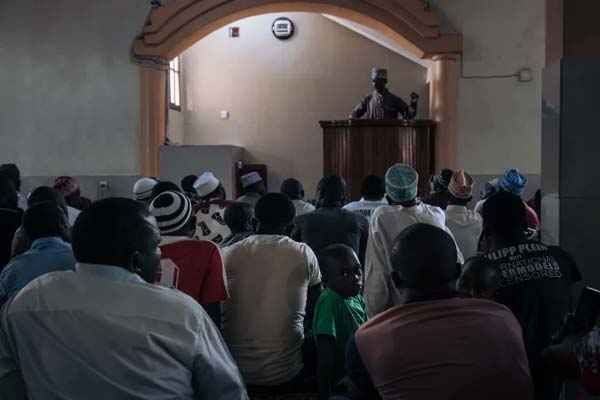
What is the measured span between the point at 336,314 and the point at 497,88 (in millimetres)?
6973

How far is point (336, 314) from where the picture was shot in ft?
9.55

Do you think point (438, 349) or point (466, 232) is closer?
point (438, 349)

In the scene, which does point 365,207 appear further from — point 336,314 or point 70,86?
point 70,86

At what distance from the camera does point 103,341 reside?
5.43 feet

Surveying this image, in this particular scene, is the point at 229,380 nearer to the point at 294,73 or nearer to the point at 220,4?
the point at 220,4

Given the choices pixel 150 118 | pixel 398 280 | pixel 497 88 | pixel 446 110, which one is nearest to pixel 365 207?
pixel 398 280

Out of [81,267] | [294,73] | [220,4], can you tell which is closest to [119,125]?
[220,4]

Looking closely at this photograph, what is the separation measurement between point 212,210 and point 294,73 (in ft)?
26.0

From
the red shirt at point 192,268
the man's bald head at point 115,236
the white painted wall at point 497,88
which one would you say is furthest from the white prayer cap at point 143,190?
the white painted wall at point 497,88

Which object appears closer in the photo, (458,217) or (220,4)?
(458,217)

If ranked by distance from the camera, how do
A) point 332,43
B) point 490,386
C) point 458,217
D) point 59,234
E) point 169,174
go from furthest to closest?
point 332,43 → point 169,174 → point 458,217 → point 59,234 → point 490,386

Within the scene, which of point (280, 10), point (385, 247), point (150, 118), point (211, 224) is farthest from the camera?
point (280, 10)

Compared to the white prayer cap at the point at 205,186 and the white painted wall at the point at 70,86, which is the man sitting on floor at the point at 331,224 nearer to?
the white prayer cap at the point at 205,186

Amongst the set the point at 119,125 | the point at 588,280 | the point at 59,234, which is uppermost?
the point at 119,125
